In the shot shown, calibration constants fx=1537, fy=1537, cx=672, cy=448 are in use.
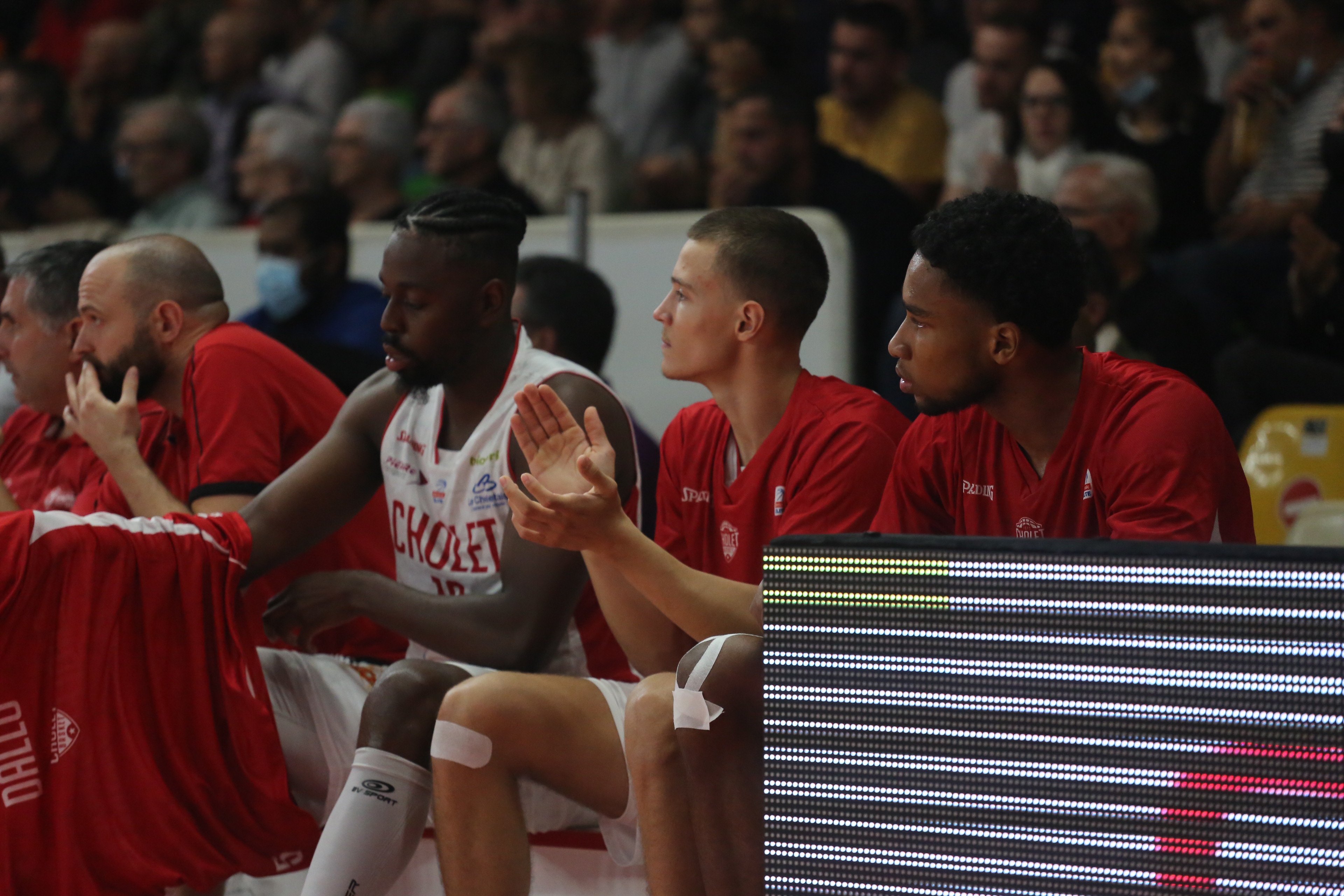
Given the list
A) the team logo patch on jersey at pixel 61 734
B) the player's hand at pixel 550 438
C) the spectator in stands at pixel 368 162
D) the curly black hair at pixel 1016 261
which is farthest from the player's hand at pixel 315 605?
the spectator in stands at pixel 368 162

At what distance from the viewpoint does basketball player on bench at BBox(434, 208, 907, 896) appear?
2.33 meters

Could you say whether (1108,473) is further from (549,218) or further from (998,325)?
(549,218)

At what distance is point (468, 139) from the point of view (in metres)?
6.42

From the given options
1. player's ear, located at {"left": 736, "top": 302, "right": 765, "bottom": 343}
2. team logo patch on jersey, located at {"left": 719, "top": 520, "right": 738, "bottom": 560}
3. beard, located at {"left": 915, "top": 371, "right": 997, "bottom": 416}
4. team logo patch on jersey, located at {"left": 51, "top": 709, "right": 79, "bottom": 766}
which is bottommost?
team logo patch on jersey, located at {"left": 51, "top": 709, "right": 79, "bottom": 766}

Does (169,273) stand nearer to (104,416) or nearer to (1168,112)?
(104,416)

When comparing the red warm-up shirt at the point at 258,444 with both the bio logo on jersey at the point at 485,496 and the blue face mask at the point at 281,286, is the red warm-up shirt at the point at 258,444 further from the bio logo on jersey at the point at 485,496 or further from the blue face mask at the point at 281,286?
the blue face mask at the point at 281,286

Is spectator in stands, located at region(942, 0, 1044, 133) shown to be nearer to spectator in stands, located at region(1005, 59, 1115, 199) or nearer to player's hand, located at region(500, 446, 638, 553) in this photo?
spectator in stands, located at region(1005, 59, 1115, 199)

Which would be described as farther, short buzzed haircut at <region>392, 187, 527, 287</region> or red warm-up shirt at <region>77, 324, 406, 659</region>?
red warm-up shirt at <region>77, 324, 406, 659</region>

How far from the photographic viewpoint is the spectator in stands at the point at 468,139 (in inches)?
251

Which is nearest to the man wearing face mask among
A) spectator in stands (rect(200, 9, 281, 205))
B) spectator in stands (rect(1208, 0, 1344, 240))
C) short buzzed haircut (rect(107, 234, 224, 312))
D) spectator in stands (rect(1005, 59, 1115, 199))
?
short buzzed haircut (rect(107, 234, 224, 312))

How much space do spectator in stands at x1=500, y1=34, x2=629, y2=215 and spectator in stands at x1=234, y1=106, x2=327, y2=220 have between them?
3.00 ft

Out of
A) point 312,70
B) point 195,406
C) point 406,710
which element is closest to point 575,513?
point 406,710

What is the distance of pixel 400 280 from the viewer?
3.04 m

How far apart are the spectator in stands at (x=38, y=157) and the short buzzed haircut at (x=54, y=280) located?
417 centimetres
